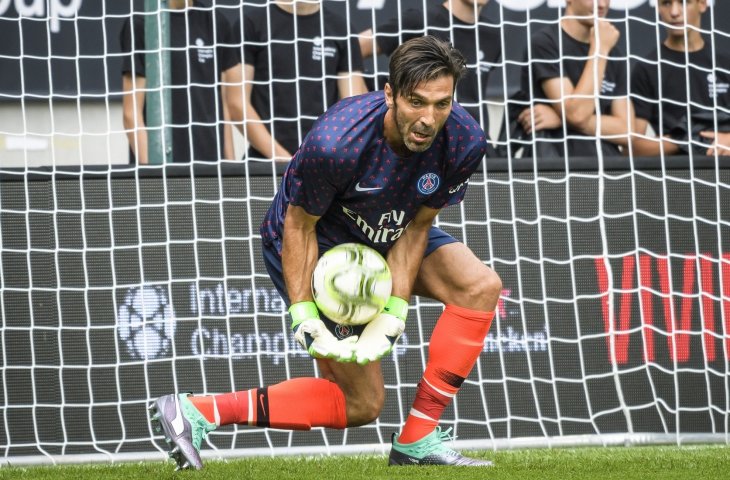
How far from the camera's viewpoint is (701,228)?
5.82m

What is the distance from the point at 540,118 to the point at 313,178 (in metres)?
2.61

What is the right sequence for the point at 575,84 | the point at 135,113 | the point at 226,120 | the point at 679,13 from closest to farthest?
the point at 135,113
the point at 226,120
the point at 575,84
the point at 679,13

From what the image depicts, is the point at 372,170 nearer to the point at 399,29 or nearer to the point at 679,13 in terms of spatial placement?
the point at 399,29

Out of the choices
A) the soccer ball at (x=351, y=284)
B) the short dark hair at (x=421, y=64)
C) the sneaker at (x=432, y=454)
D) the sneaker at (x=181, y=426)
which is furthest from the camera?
the sneaker at (x=432, y=454)

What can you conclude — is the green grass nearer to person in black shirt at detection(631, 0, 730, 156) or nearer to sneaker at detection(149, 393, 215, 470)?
sneaker at detection(149, 393, 215, 470)

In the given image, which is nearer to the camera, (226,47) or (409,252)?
(409,252)

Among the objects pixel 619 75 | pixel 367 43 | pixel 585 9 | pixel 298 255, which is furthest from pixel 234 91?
pixel 298 255

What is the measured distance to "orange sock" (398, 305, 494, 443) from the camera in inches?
160

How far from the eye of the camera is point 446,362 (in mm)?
4094

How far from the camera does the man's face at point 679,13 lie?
625 centimetres

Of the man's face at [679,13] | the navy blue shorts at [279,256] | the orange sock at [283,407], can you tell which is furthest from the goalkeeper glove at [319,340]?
the man's face at [679,13]

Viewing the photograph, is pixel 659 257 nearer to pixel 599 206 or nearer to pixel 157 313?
pixel 599 206

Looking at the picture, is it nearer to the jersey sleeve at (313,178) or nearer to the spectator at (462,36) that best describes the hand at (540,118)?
the spectator at (462,36)

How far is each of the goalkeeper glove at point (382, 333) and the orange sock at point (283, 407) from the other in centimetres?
32
